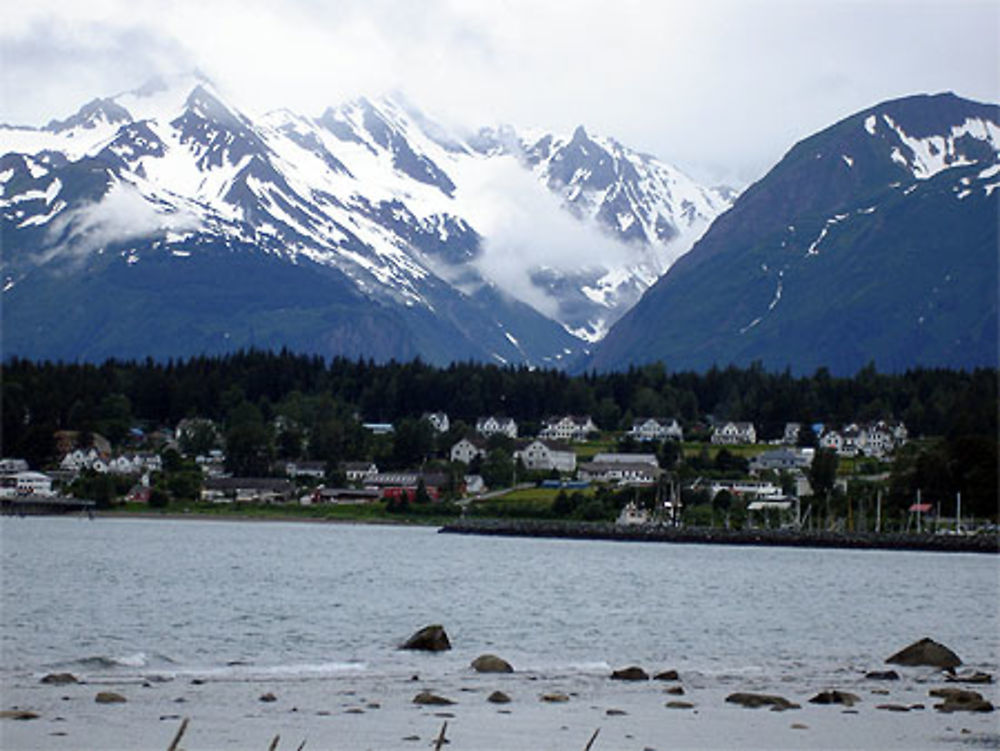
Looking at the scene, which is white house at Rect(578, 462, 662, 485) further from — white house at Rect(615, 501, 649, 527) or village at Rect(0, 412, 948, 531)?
white house at Rect(615, 501, 649, 527)

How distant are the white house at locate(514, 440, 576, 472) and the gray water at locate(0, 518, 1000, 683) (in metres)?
66.7

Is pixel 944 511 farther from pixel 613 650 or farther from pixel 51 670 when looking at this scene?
pixel 51 670

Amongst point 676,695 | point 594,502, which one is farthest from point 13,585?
point 594,502

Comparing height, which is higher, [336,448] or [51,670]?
[336,448]

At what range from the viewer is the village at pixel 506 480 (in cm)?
15262

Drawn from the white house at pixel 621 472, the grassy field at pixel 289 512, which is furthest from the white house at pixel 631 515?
the grassy field at pixel 289 512

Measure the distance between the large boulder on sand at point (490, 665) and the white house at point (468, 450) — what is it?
139241 mm

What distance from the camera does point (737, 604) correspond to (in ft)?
241

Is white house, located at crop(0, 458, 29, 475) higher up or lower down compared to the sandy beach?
higher up

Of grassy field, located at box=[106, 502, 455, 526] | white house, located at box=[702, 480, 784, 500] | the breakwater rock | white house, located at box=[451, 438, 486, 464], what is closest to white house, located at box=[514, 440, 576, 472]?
white house, located at box=[451, 438, 486, 464]

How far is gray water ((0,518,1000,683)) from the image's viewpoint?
48812 mm

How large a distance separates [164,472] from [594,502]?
162 ft

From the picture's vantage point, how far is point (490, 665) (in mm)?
45812

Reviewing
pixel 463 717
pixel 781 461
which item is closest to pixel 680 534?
pixel 781 461
